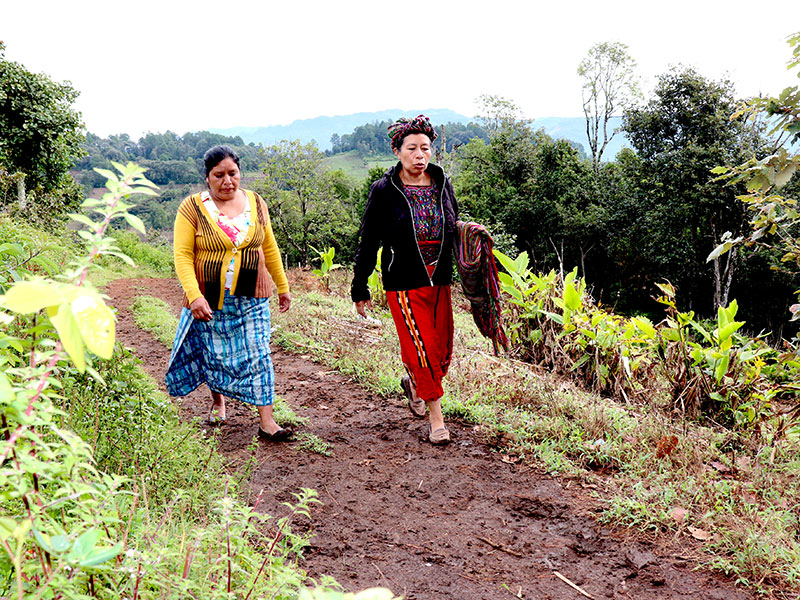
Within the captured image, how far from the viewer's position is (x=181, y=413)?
404 centimetres

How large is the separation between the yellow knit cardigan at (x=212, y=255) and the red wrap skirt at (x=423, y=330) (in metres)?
0.91

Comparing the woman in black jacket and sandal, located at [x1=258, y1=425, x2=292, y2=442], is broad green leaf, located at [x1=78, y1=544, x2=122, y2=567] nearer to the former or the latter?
sandal, located at [x1=258, y1=425, x2=292, y2=442]

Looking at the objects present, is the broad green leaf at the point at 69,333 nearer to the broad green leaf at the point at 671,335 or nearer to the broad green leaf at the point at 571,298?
the broad green leaf at the point at 671,335

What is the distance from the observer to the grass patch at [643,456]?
2570 mm

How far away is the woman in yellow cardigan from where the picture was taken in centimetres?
344

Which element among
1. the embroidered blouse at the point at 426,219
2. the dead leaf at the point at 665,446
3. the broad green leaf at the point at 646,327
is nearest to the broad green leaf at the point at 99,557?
the embroidered blouse at the point at 426,219

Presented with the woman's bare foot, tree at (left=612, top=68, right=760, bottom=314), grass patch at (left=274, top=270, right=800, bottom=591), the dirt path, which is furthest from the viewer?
tree at (left=612, top=68, right=760, bottom=314)

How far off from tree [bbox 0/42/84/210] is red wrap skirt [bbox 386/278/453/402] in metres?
15.6

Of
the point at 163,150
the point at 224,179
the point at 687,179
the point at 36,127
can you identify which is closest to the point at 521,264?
the point at 224,179

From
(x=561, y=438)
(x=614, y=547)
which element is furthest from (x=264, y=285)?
(x=614, y=547)

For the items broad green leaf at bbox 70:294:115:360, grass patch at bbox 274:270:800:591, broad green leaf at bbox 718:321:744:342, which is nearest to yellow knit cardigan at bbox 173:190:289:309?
grass patch at bbox 274:270:800:591

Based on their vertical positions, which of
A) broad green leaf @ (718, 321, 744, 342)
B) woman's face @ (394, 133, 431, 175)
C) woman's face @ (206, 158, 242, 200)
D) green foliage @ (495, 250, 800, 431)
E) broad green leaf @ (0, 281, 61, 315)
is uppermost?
woman's face @ (394, 133, 431, 175)

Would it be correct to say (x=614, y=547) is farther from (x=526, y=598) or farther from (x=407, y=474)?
(x=407, y=474)

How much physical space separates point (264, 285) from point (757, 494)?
9.96 ft
